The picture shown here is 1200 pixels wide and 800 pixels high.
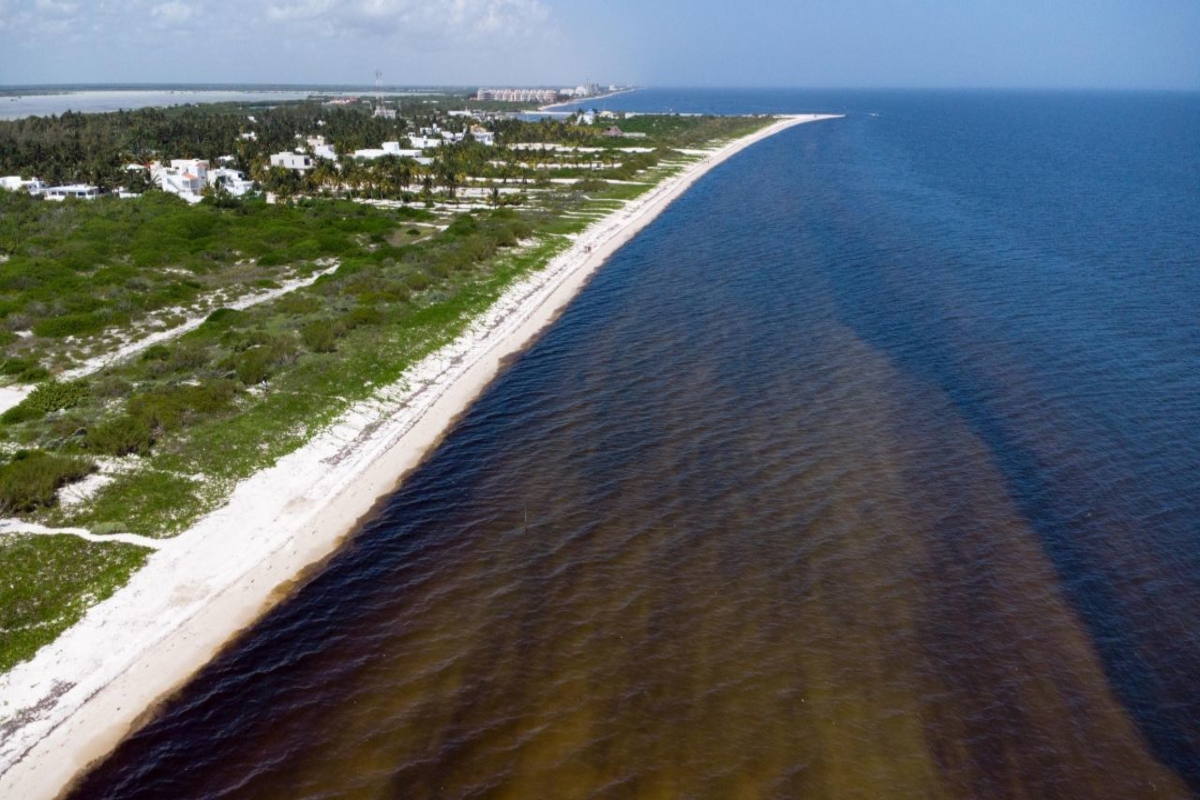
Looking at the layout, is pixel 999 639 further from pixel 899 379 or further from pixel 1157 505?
pixel 899 379

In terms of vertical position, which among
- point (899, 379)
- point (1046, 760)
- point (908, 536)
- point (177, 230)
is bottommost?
point (1046, 760)

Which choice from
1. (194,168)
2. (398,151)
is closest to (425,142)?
(398,151)

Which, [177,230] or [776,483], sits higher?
[177,230]

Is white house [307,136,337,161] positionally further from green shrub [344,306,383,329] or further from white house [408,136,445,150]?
green shrub [344,306,383,329]


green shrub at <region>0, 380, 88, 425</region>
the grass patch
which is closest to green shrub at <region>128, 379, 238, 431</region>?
green shrub at <region>0, 380, 88, 425</region>

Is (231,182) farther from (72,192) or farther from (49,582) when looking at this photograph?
(49,582)

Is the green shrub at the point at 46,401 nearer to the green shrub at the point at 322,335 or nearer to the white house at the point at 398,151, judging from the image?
the green shrub at the point at 322,335

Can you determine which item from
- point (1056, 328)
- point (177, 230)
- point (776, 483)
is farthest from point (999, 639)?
point (177, 230)
